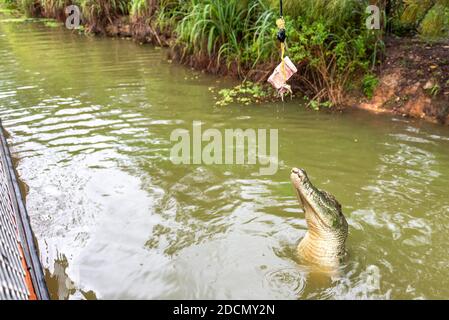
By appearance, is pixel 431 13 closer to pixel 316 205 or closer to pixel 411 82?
pixel 411 82

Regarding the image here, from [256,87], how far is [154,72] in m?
2.48

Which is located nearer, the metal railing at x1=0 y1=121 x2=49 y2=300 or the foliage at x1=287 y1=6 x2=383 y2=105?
the metal railing at x1=0 y1=121 x2=49 y2=300

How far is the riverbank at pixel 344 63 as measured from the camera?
631 centimetres

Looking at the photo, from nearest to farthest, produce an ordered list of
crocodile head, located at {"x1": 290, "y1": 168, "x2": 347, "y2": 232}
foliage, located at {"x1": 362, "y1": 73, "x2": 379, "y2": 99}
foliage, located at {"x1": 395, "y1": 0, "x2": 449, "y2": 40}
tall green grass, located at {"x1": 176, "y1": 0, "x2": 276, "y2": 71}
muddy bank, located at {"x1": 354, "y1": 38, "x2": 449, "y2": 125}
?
crocodile head, located at {"x1": 290, "y1": 168, "x2": 347, "y2": 232} → foliage, located at {"x1": 395, "y1": 0, "x2": 449, "y2": 40} → muddy bank, located at {"x1": 354, "y1": 38, "x2": 449, "y2": 125} → foliage, located at {"x1": 362, "y1": 73, "x2": 379, "y2": 99} → tall green grass, located at {"x1": 176, "y1": 0, "x2": 276, "y2": 71}

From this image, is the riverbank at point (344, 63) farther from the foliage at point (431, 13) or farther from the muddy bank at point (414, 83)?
the foliage at point (431, 13)

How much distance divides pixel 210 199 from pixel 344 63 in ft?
10.9

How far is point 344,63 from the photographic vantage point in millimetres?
6715

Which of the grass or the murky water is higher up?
the grass

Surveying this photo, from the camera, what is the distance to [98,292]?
3367mm

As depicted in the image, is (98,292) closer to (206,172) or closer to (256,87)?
(206,172)

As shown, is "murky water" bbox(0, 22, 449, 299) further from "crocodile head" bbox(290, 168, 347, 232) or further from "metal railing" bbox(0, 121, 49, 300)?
"crocodile head" bbox(290, 168, 347, 232)

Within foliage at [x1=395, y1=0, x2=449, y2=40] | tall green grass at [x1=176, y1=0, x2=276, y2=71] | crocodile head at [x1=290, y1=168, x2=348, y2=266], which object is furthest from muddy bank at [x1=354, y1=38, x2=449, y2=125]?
crocodile head at [x1=290, y1=168, x2=348, y2=266]

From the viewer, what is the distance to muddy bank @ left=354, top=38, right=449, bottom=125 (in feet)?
20.0

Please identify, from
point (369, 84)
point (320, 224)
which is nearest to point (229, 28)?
point (369, 84)
